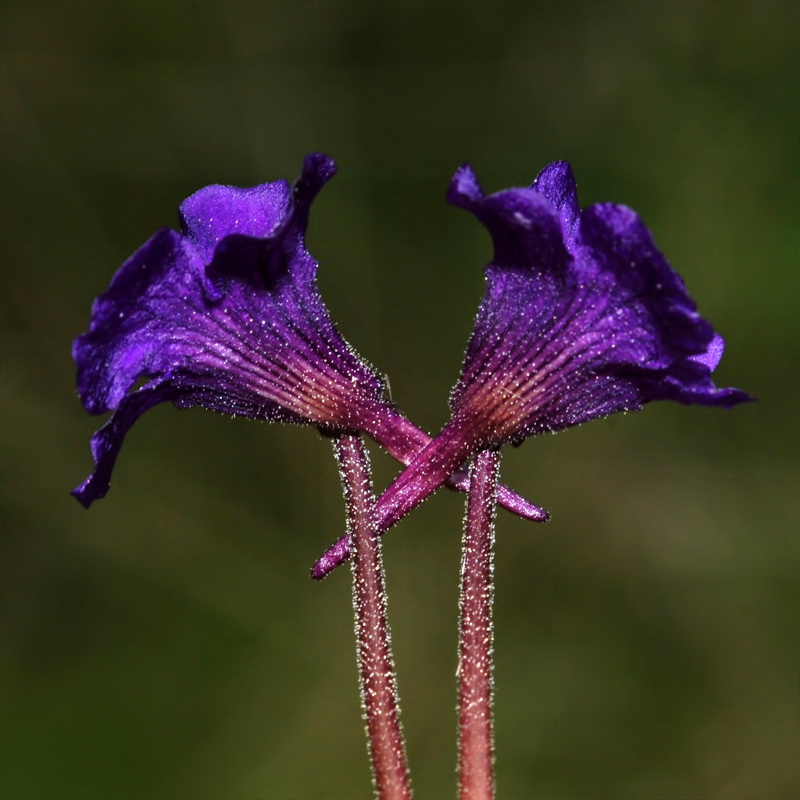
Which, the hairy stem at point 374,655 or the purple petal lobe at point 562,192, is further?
the purple petal lobe at point 562,192

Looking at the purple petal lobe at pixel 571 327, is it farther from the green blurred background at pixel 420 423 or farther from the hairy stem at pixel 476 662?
the green blurred background at pixel 420 423

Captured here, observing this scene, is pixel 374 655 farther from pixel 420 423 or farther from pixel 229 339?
pixel 420 423

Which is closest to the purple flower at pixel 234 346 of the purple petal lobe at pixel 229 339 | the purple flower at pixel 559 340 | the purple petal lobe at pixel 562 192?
the purple petal lobe at pixel 229 339

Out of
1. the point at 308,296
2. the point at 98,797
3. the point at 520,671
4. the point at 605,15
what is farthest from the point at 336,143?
the point at 308,296

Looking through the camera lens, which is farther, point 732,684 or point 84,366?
point 732,684

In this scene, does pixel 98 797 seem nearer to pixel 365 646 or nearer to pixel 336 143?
pixel 336 143

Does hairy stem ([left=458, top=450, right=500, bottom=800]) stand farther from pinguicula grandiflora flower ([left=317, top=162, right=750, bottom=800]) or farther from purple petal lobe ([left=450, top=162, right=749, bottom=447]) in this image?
purple petal lobe ([left=450, top=162, right=749, bottom=447])

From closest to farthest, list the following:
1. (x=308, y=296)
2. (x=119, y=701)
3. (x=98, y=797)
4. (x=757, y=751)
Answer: (x=308, y=296) < (x=98, y=797) < (x=119, y=701) < (x=757, y=751)
